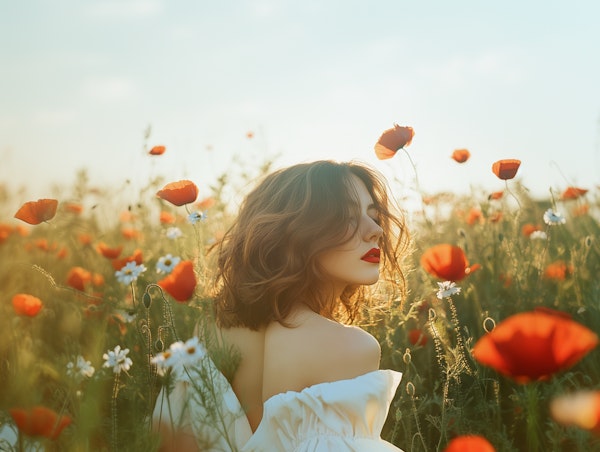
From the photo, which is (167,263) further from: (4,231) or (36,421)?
(4,231)

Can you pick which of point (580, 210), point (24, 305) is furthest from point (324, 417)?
point (580, 210)

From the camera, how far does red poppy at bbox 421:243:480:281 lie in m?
2.14

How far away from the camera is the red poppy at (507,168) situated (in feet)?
8.91

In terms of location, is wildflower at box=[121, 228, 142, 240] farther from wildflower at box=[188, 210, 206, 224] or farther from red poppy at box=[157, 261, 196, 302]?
red poppy at box=[157, 261, 196, 302]

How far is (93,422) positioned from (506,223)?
2683mm

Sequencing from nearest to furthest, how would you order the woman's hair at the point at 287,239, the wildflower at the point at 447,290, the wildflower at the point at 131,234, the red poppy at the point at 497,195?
the woman's hair at the point at 287,239 < the wildflower at the point at 447,290 < the red poppy at the point at 497,195 < the wildflower at the point at 131,234

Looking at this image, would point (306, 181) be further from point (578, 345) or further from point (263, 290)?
point (578, 345)

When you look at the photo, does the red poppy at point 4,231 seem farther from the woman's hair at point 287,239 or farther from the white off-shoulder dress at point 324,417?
the white off-shoulder dress at point 324,417

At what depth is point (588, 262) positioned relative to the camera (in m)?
3.24

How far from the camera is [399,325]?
2537 mm

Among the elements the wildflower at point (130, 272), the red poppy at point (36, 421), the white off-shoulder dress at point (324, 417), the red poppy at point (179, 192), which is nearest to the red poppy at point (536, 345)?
the white off-shoulder dress at point (324, 417)

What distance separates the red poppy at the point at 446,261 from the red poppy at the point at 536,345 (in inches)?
40.6

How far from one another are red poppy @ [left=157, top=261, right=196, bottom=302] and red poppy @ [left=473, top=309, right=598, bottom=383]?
1.08 metres

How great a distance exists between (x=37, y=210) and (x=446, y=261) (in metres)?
→ 1.50
